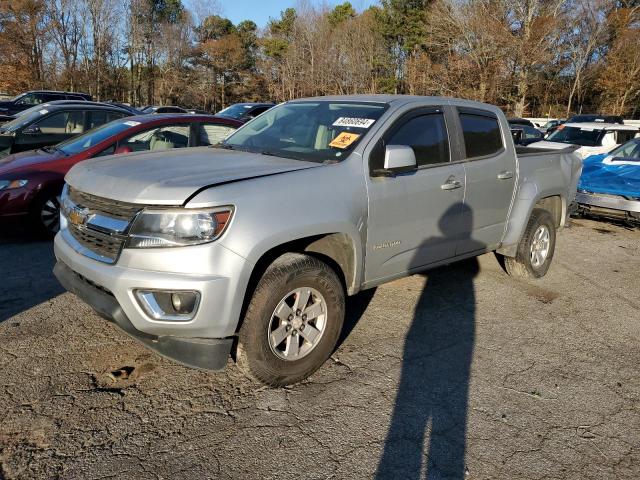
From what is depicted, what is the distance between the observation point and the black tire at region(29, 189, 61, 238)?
19.4 feet

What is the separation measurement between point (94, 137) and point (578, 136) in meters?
11.0

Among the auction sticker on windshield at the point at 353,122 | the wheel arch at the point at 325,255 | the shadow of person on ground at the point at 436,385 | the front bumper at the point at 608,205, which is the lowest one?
the shadow of person on ground at the point at 436,385

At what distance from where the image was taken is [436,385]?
337cm

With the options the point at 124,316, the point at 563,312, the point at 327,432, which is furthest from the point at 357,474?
the point at 563,312

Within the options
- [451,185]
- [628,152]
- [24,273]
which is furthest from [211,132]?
[628,152]

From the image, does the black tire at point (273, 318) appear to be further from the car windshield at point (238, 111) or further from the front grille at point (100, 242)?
the car windshield at point (238, 111)

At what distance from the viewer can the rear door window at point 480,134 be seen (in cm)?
450

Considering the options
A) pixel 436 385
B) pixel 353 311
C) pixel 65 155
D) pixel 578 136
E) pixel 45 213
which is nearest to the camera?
pixel 436 385

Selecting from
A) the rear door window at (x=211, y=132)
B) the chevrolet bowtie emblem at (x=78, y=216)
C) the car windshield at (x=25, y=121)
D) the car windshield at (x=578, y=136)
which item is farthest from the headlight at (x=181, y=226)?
the car windshield at (x=578, y=136)

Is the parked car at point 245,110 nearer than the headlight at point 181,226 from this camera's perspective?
No

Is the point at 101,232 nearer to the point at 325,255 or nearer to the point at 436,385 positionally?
the point at 325,255

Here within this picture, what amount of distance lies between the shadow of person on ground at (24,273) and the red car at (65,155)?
0.93 ft

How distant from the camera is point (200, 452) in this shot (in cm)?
264

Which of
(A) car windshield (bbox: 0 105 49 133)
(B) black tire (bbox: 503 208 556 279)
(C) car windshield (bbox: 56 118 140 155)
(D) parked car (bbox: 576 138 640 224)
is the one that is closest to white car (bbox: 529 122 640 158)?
(D) parked car (bbox: 576 138 640 224)
